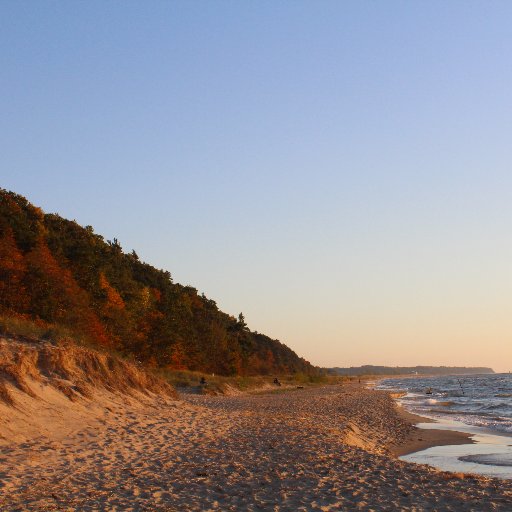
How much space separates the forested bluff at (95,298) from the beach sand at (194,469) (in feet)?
38.4

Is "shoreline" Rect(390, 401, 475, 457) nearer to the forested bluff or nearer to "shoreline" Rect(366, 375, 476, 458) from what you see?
"shoreline" Rect(366, 375, 476, 458)

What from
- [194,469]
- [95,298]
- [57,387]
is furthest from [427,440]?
[95,298]

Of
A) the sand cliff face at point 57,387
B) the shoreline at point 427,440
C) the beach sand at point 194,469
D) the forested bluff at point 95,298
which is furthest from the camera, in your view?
the forested bluff at point 95,298

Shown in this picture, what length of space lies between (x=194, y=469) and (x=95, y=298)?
174ft

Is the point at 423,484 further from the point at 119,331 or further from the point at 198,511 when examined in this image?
the point at 119,331

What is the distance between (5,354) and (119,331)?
143 ft

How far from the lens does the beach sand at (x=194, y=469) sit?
1145cm

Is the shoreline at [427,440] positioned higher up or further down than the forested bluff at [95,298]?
Result: further down

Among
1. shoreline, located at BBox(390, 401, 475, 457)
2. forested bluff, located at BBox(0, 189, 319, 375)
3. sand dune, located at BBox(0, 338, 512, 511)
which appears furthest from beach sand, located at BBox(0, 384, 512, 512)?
forested bluff, located at BBox(0, 189, 319, 375)

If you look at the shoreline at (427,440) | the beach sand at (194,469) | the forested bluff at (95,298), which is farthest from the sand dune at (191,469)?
the forested bluff at (95,298)

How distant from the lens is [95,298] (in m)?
64.9

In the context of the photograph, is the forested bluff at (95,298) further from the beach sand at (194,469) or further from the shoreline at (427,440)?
the shoreline at (427,440)

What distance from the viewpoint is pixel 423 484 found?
1352cm

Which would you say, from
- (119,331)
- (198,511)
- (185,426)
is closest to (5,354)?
(185,426)
